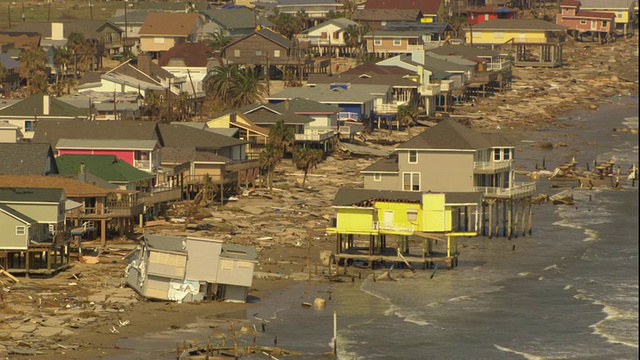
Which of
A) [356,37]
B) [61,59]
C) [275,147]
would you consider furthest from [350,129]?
Answer: [356,37]

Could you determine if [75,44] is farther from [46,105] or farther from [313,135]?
[313,135]

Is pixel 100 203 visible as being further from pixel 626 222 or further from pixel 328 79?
pixel 328 79

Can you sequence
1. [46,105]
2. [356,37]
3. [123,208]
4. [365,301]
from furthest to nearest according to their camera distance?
1. [356,37]
2. [46,105]
3. [123,208]
4. [365,301]

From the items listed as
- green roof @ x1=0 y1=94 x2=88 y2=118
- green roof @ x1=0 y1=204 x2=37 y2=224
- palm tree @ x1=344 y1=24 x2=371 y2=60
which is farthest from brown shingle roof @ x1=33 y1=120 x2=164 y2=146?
palm tree @ x1=344 y1=24 x2=371 y2=60

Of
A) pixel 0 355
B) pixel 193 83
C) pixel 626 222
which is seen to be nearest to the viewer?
pixel 0 355

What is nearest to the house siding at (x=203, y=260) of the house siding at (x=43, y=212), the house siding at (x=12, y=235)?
the house siding at (x=43, y=212)

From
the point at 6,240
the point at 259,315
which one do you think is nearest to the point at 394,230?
the point at 259,315

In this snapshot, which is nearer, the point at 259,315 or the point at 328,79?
the point at 259,315
